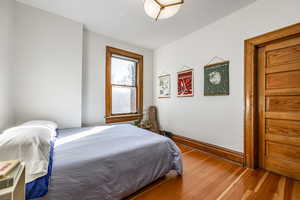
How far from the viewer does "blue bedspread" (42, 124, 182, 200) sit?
0.95m

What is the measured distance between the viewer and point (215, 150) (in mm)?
2240

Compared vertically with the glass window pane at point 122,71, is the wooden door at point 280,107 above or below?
below

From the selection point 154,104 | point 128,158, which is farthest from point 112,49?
point 128,158

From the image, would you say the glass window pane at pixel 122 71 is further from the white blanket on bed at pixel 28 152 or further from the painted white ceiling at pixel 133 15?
the white blanket on bed at pixel 28 152

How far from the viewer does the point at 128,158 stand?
125cm

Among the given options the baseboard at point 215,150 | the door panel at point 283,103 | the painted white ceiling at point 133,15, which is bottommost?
the baseboard at point 215,150

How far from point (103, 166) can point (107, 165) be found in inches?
1.4

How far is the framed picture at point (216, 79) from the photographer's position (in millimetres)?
2143

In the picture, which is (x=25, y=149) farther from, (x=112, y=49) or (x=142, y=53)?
(x=142, y=53)

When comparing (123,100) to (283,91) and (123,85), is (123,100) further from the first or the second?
(283,91)

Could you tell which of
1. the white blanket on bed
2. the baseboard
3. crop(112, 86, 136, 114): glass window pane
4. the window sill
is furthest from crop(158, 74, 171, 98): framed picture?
the white blanket on bed

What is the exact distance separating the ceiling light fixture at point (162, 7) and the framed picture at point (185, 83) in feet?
4.59

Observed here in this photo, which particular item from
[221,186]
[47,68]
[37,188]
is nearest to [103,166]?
[37,188]

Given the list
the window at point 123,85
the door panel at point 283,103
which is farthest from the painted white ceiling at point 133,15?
the door panel at point 283,103
